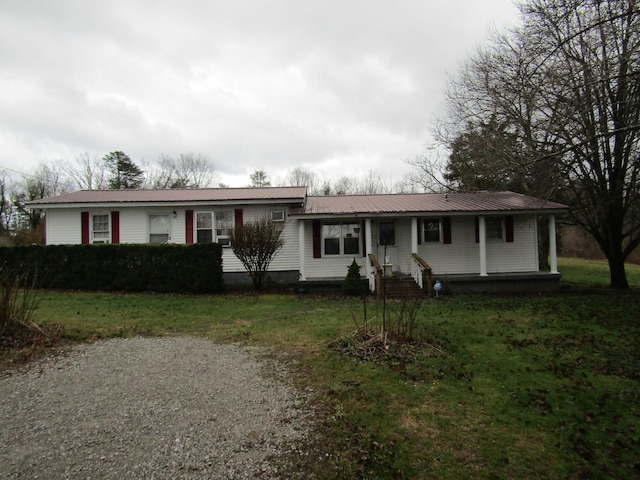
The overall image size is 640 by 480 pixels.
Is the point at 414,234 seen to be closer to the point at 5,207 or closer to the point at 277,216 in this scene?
the point at 277,216

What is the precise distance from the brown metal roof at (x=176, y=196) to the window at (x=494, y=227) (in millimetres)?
7234

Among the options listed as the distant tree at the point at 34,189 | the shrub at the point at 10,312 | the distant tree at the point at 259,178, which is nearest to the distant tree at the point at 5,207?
the distant tree at the point at 34,189

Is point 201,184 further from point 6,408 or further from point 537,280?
point 6,408

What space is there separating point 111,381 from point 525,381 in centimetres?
535

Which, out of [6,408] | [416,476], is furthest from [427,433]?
[6,408]

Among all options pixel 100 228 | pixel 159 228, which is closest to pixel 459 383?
pixel 159 228

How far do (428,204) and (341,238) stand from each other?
3.60 m

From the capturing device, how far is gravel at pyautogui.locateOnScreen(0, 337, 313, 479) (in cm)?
291

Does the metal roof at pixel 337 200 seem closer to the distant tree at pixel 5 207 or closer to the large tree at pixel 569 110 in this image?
the large tree at pixel 569 110

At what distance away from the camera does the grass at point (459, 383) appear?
10.1 feet

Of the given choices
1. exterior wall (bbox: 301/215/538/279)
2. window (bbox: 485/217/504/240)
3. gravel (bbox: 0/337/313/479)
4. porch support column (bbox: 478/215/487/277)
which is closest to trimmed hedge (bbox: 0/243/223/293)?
exterior wall (bbox: 301/215/538/279)

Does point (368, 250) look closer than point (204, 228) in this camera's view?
Yes

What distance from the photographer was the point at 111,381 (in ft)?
15.4

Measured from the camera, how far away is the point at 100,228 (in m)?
14.6
